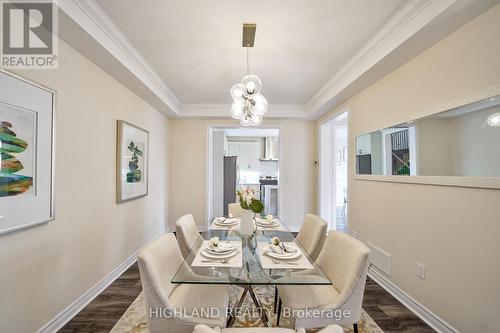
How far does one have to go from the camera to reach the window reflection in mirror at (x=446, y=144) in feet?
5.02

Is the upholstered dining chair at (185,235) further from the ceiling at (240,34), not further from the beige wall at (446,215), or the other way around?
the beige wall at (446,215)

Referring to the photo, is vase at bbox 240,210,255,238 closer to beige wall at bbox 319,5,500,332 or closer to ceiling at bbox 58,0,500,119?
beige wall at bbox 319,5,500,332

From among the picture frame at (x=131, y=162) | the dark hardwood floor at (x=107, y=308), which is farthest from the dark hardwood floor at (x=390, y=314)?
the picture frame at (x=131, y=162)

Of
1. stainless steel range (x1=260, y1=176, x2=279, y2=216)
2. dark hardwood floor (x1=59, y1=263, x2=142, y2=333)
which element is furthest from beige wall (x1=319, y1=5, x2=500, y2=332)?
stainless steel range (x1=260, y1=176, x2=279, y2=216)

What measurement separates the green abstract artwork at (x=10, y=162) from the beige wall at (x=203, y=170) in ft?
10.8

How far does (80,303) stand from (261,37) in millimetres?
2955

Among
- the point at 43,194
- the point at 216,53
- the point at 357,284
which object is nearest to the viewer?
the point at 357,284

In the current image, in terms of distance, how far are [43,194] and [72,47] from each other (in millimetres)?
1261

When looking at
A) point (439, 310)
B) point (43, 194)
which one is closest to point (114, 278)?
point (43, 194)

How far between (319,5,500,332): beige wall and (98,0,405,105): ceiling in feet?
1.85

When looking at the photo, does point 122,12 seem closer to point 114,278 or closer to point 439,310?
point 114,278

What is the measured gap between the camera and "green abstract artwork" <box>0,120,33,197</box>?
144 centimetres

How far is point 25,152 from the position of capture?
1.58 meters

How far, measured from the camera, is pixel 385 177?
2.57 m
